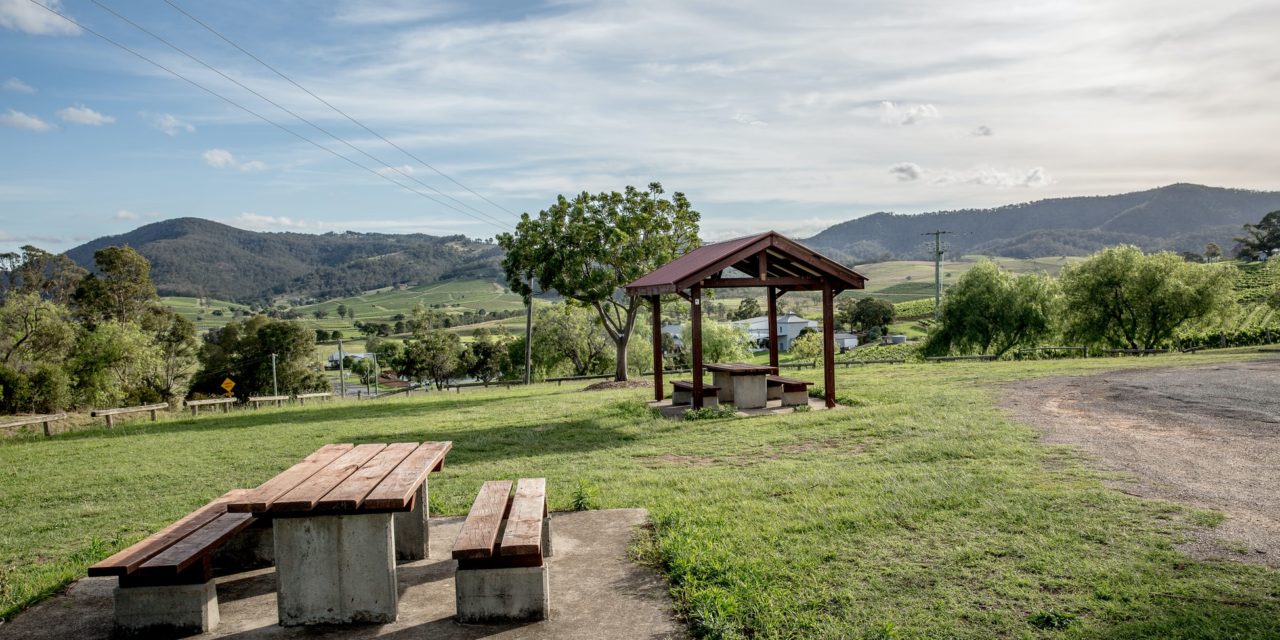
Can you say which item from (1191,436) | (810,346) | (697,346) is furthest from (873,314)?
(1191,436)

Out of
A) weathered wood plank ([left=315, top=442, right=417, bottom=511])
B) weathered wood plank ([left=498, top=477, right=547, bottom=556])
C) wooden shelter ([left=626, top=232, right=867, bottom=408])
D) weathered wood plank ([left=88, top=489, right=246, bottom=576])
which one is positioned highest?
wooden shelter ([left=626, top=232, right=867, bottom=408])

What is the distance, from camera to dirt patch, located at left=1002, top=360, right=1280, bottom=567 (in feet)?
18.3

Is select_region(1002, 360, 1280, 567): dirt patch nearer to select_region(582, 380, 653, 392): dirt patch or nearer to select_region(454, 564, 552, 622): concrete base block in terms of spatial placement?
select_region(454, 564, 552, 622): concrete base block

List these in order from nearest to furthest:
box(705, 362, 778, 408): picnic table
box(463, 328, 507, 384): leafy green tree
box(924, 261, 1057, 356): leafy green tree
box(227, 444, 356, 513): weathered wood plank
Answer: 1. box(227, 444, 356, 513): weathered wood plank
2. box(705, 362, 778, 408): picnic table
3. box(924, 261, 1057, 356): leafy green tree
4. box(463, 328, 507, 384): leafy green tree

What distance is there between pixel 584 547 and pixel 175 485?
5.89m

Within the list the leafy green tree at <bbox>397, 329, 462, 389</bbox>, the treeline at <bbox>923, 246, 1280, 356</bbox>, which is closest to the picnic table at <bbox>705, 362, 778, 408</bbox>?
the treeline at <bbox>923, 246, 1280, 356</bbox>

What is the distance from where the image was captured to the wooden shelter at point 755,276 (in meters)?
13.3

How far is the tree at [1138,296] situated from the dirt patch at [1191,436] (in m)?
23.9

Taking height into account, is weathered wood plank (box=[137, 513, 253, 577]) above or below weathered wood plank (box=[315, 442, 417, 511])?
below

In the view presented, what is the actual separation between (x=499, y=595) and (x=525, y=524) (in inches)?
16.4

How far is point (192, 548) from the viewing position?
13.6 ft

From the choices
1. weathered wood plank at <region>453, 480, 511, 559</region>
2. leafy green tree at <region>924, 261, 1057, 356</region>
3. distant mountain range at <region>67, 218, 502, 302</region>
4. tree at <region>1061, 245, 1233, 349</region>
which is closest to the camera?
weathered wood plank at <region>453, 480, 511, 559</region>

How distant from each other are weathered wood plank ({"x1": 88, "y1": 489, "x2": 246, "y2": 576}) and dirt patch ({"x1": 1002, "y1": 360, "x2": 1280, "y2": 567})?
6311 mm

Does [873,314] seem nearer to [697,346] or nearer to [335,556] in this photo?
[697,346]
